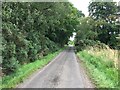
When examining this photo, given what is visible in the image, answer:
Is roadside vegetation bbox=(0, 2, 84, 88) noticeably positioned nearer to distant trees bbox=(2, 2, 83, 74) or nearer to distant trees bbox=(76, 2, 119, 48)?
distant trees bbox=(2, 2, 83, 74)

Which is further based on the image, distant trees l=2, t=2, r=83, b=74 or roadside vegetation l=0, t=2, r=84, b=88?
distant trees l=2, t=2, r=83, b=74

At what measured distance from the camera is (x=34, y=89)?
36.1 feet

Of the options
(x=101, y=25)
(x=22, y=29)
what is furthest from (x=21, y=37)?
(x=101, y=25)

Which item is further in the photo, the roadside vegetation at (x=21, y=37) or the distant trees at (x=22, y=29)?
the distant trees at (x=22, y=29)

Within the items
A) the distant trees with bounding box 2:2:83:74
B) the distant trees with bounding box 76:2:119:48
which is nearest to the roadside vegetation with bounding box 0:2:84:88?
the distant trees with bounding box 2:2:83:74

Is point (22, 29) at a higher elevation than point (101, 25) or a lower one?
lower

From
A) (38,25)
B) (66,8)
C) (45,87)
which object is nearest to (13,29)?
Result: (45,87)

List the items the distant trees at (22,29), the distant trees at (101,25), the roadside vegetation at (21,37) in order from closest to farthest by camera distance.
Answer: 1. the roadside vegetation at (21,37)
2. the distant trees at (22,29)
3. the distant trees at (101,25)

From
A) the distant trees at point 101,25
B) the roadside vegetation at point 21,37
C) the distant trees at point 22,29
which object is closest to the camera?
the roadside vegetation at point 21,37

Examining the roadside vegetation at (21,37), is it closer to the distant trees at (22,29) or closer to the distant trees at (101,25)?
the distant trees at (22,29)

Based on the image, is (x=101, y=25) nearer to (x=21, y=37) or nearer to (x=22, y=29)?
(x=22, y=29)

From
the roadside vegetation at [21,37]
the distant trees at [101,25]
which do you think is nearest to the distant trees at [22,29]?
the roadside vegetation at [21,37]

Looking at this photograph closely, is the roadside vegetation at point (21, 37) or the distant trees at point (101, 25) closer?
the roadside vegetation at point (21, 37)

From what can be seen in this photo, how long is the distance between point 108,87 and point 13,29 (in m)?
8.83
